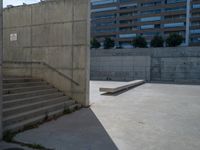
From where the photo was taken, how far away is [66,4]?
662 centimetres

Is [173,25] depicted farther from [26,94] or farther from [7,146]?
[7,146]

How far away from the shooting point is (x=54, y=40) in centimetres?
687

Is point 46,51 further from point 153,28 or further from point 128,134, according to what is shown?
point 153,28

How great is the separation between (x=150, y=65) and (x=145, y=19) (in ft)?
103

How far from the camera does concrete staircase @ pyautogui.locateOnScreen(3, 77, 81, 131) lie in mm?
4180

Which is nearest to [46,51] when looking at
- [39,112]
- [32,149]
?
[39,112]

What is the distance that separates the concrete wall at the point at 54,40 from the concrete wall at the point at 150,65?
649 inches

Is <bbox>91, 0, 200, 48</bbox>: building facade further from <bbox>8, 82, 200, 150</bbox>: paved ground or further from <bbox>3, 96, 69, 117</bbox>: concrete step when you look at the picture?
<bbox>3, 96, 69, 117</bbox>: concrete step

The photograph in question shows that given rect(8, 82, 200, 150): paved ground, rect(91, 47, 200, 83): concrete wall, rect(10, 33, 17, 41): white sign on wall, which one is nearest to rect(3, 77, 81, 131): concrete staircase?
rect(8, 82, 200, 150): paved ground

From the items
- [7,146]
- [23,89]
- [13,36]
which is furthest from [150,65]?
[7,146]

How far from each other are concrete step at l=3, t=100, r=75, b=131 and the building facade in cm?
4579

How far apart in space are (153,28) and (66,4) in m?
45.7

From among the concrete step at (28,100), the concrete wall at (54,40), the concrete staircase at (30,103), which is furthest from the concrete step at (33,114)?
the concrete wall at (54,40)

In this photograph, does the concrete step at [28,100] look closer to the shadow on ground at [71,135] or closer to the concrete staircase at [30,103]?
the concrete staircase at [30,103]
